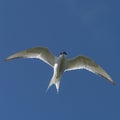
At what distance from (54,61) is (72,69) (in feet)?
3.96

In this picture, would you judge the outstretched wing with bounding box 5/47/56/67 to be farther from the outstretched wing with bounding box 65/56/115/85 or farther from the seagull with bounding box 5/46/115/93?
the outstretched wing with bounding box 65/56/115/85

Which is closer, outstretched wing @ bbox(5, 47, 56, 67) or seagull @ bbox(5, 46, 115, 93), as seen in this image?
seagull @ bbox(5, 46, 115, 93)

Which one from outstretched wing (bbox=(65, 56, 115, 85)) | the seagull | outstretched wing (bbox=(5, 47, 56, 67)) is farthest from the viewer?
outstretched wing (bbox=(65, 56, 115, 85))

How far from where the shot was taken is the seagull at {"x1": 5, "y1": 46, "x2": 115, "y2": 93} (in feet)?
77.2

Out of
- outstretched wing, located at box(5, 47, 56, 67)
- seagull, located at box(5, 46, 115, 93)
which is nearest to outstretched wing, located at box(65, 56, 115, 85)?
seagull, located at box(5, 46, 115, 93)

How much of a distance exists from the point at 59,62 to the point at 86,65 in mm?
2253

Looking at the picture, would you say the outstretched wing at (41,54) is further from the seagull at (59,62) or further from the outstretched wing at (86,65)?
the outstretched wing at (86,65)

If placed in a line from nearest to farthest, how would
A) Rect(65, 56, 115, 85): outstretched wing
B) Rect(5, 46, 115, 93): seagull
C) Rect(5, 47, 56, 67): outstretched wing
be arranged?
1. Rect(5, 46, 115, 93): seagull
2. Rect(5, 47, 56, 67): outstretched wing
3. Rect(65, 56, 115, 85): outstretched wing

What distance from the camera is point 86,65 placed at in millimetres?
25531

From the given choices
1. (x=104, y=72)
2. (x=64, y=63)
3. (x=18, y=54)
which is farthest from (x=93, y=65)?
(x=18, y=54)

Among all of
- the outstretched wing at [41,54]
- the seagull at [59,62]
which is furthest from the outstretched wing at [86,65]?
the outstretched wing at [41,54]

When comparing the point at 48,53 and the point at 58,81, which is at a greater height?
the point at 48,53

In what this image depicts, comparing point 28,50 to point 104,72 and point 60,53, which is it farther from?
point 104,72

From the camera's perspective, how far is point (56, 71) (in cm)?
2348
